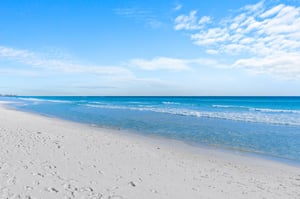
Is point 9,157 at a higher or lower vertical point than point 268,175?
higher

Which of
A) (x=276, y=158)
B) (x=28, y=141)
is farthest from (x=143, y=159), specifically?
(x=276, y=158)

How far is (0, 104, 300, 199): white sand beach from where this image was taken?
496cm

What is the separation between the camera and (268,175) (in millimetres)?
7113

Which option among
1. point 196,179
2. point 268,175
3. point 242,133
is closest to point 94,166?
point 196,179

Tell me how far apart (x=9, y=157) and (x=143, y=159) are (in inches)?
158

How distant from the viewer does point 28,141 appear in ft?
30.0

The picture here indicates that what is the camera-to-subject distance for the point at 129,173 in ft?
20.4

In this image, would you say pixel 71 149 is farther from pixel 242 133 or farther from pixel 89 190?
pixel 242 133

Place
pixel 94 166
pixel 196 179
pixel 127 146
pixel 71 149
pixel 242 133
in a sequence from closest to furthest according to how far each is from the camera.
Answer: pixel 196 179, pixel 94 166, pixel 71 149, pixel 127 146, pixel 242 133

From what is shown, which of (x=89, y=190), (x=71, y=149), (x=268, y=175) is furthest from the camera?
(x=71, y=149)

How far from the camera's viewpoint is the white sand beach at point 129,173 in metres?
4.96

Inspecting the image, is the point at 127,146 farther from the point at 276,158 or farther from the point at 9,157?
the point at 276,158

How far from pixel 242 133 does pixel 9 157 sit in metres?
12.3

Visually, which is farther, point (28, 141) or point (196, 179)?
point (28, 141)
